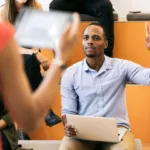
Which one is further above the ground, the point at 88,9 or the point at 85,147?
the point at 88,9

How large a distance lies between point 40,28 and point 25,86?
0.18m

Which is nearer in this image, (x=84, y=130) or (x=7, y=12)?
(x=84, y=130)

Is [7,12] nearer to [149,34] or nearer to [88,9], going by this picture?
[88,9]

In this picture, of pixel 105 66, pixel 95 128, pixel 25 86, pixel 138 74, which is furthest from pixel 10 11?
pixel 25 86

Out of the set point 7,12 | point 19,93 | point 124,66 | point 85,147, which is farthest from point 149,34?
point 19,93

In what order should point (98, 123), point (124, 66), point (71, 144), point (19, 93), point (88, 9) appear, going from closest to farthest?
point (19, 93), point (98, 123), point (71, 144), point (124, 66), point (88, 9)

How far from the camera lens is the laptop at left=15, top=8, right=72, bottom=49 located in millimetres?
825

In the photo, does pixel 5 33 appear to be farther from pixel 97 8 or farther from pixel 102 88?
pixel 97 8

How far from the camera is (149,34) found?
191 cm

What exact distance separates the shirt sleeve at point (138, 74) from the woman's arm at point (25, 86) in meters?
1.29

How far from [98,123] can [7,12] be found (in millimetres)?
1128

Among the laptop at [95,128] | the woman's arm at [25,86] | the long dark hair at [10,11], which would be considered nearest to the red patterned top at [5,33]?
the woman's arm at [25,86]

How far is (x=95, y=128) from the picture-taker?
1.84m

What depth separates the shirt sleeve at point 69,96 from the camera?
2.12 m
